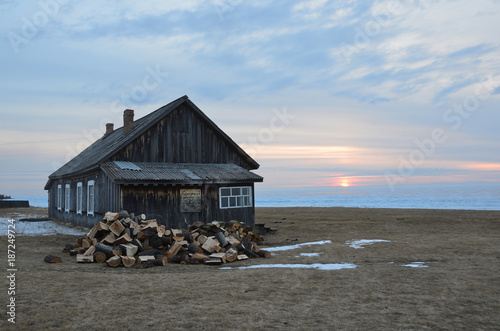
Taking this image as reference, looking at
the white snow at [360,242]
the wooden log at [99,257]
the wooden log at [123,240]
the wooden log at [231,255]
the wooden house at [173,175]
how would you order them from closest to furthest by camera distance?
the wooden log at [99,257], the wooden log at [123,240], the wooden log at [231,255], the white snow at [360,242], the wooden house at [173,175]

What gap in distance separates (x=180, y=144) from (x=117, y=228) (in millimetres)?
9328

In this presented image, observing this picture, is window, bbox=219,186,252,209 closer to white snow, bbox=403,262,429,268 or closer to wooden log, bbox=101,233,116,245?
wooden log, bbox=101,233,116,245

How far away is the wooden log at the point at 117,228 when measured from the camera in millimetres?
13008

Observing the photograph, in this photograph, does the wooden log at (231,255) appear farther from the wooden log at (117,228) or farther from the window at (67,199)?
the window at (67,199)

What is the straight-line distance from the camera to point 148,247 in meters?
12.9

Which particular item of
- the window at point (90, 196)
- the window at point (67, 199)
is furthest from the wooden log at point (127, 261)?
the window at point (67, 199)

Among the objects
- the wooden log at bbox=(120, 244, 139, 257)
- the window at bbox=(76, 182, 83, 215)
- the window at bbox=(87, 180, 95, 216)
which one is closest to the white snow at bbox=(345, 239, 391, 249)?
the wooden log at bbox=(120, 244, 139, 257)

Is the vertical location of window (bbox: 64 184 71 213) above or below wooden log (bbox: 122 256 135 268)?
above

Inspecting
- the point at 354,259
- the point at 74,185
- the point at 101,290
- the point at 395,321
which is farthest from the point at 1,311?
the point at 74,185

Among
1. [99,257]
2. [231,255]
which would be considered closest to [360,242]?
[231,255]

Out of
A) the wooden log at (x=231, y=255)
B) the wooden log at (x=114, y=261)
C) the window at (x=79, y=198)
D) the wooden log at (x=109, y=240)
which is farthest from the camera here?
the window at (x=79, y=198)

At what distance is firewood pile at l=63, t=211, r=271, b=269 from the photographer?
12016 mm

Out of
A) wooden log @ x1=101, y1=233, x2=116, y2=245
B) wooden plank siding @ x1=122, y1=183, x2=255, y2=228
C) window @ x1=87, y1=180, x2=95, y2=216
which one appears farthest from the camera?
window @ x1=87, y1=180, x2=95, y2=216

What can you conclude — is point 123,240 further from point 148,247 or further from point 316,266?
point 316,266
